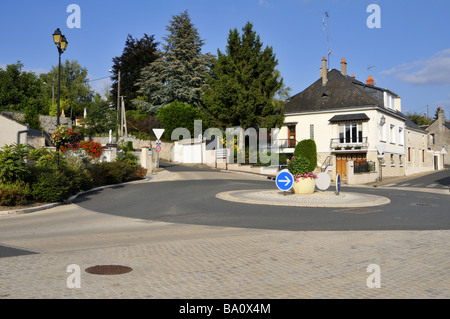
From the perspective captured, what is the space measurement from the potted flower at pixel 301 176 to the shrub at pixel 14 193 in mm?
11142

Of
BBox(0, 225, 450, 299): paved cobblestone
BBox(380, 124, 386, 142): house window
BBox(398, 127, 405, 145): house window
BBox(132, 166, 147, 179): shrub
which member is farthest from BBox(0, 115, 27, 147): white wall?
BBox(398, 127, 405, 145): house window

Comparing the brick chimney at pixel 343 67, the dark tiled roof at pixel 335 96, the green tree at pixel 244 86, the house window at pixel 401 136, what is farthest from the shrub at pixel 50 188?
the house window at pixel 401 136

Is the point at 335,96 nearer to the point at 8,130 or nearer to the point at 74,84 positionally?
the point at 8,130

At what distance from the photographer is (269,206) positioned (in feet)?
48.8

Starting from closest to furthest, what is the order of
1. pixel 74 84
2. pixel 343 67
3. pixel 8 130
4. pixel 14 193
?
pixel 14 193 → pixel 8 130 → pixel 343 67 → pixel 74 84

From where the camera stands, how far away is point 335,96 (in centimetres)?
4169

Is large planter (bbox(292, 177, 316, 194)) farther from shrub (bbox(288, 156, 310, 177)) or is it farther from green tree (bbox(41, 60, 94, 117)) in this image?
green tree (bbox(41, 60, 94, 117))

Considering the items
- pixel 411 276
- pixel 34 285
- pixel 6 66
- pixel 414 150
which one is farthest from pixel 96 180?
pixel 6 66

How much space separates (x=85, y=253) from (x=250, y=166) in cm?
3120

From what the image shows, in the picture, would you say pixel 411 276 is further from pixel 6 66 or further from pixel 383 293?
pixel 6 66

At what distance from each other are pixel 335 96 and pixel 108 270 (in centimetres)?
3909

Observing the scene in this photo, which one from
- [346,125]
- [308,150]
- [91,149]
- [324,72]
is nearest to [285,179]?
[91,149]

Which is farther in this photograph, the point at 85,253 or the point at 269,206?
the point at 269,206
